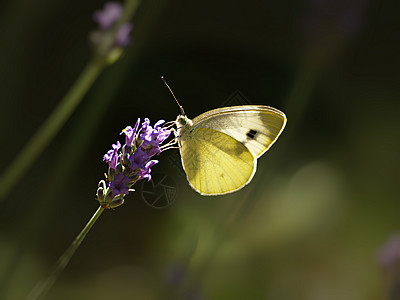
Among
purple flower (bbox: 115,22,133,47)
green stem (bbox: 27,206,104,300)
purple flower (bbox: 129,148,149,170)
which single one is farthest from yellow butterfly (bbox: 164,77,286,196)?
green stem (bbox: 27,206,104,300)

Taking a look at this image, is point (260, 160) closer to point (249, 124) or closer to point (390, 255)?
point (390, 255)

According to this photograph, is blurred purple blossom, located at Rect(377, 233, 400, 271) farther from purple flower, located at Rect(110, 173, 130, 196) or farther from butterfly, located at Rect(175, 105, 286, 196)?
purple flower, located at Rect(110, 173, 130, 196)

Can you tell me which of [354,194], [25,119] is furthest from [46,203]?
[354,194]

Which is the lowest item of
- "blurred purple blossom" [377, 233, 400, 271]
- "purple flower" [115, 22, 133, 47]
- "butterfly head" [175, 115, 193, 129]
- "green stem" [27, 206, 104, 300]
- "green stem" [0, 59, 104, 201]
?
"blurred purple blossom" [377, 233, 400, 271]

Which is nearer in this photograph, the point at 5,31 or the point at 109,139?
the point at 5,31

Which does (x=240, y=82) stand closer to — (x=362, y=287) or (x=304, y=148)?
(x=304, y=148)

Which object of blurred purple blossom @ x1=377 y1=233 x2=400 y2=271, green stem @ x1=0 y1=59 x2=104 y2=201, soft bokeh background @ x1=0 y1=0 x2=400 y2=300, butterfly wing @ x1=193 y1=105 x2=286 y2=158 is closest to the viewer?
green stem @ x1=0 y1=59 x2=104 y2=201

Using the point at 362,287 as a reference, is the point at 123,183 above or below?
above
